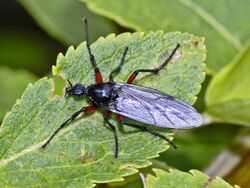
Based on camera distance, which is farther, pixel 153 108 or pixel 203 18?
pixel 203 18

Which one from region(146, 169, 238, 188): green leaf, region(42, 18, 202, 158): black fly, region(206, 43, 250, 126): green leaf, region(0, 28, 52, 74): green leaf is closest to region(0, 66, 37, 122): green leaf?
region(0, 28, 52, 74): green leaf

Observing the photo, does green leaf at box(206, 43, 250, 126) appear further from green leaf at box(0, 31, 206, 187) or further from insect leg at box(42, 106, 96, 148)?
insect leg at box(42, 106, 96, 148)

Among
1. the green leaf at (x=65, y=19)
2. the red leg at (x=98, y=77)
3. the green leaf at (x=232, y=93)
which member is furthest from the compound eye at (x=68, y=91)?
the green leaf at (x=65, y=19)

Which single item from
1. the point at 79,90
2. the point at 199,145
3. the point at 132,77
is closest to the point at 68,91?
the point at 79,90

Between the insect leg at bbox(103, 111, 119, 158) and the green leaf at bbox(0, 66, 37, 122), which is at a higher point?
the green leaf at bbox(0, 66, 37, 122)

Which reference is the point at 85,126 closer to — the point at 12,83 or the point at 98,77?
the point at 98,77

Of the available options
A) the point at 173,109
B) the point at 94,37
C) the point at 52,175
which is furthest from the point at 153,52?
the point at 94,37

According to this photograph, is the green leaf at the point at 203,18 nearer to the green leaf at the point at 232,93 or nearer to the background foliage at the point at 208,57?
the background foliage at the point at 208,57
